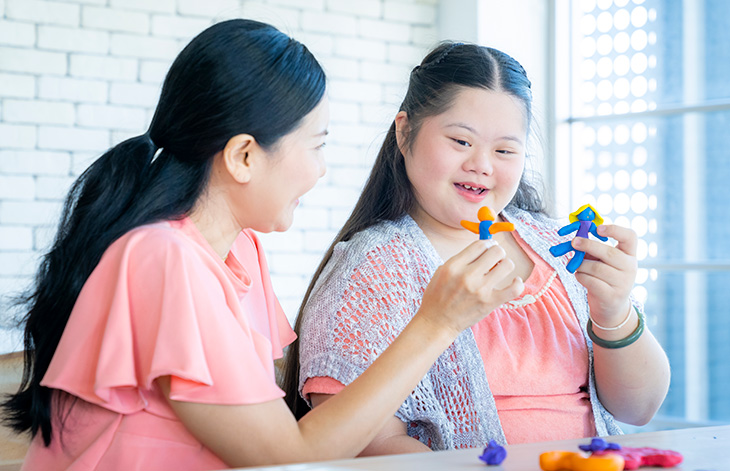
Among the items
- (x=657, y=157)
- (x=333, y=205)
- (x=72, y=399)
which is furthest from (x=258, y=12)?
(x=72, y=399)

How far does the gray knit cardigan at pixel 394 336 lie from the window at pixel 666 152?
1838 mm

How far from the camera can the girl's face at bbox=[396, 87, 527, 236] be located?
143 centimetres

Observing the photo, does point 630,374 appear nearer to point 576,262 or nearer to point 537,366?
point 537,366

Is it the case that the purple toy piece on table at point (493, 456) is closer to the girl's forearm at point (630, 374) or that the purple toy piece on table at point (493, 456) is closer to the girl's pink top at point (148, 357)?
the girl's pink top at point (148, 357)

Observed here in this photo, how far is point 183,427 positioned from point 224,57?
0.49 metres

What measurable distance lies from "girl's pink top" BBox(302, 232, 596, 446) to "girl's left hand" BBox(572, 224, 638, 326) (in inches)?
5.9

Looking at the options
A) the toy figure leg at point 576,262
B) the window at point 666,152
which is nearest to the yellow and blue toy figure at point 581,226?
the toy figure leg at point 576,262

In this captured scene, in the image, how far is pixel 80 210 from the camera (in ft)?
3.58

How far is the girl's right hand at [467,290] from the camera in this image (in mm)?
1079

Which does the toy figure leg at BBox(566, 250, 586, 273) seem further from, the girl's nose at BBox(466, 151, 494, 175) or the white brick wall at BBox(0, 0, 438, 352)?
the white brick wall at BBox(0, 0, 438, 352)

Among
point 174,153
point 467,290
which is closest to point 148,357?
point 174,153

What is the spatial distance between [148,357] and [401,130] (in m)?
0.78

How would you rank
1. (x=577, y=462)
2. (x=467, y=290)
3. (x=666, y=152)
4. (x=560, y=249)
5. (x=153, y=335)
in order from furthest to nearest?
(x=666, y=152) → (x=560, y=249) → (x=467, y=290) → (x=153, y=335) → (x=577, y=462)

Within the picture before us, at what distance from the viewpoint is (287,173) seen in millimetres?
1137
